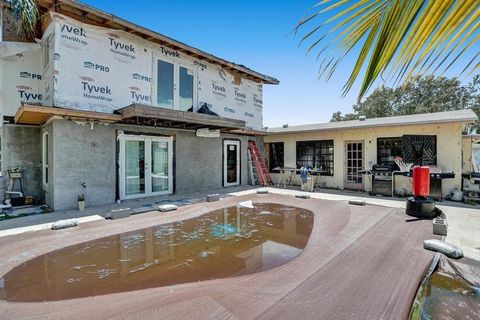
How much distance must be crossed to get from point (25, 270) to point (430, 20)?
4.99 m

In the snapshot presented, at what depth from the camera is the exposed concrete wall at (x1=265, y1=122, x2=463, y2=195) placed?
8523 mm

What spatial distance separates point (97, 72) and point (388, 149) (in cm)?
1078

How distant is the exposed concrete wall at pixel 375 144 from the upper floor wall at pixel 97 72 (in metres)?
5.27

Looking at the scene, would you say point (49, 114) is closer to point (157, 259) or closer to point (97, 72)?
point (97, 72)

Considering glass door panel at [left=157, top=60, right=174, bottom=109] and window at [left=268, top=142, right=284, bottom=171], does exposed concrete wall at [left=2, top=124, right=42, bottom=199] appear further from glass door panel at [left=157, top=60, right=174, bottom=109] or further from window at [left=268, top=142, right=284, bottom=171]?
window at [left=268, top=142, right=284, bottom=171]

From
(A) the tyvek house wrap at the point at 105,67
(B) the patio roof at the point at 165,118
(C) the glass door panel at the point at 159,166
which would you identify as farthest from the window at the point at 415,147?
(C) the glass door panel at the point at 159,166

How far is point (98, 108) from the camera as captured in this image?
7352 millimetres

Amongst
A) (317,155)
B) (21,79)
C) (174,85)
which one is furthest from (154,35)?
(317,155)

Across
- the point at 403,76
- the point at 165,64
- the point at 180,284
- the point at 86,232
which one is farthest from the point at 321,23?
the point at 165,64

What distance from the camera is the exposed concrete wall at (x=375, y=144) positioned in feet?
28.0

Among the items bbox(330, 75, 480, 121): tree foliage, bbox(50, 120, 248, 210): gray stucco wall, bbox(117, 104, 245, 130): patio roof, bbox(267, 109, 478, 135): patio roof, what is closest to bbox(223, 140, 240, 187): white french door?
bbox(50, 120, 248, 210): gray stucco wall

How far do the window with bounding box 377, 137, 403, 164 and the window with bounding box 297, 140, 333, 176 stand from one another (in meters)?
2.01

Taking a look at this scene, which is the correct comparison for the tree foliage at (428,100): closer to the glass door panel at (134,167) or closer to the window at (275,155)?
the window at (275,155)

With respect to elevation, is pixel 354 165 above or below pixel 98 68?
below
